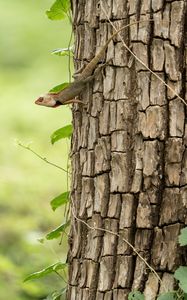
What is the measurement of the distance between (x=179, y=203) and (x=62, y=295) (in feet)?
2.19

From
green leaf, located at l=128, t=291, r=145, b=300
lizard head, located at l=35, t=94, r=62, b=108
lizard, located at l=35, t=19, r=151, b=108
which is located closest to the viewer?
green leaf, located at l=128, t=291, r=145, b=300

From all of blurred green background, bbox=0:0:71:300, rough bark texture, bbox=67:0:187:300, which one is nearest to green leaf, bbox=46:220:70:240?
rough bark texture, bbox=67:0:187:300

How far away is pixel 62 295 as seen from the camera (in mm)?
2719

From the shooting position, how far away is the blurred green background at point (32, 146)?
211 inches

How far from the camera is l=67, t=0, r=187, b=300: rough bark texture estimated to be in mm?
2291

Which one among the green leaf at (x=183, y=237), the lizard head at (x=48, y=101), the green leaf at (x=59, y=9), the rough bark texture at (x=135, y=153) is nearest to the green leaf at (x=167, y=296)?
the rough bark texture at (x=135, y=153)

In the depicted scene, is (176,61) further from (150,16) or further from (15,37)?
(15,37)

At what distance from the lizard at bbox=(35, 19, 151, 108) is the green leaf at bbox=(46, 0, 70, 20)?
350 mm

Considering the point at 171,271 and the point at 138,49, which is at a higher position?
the point at 138,49

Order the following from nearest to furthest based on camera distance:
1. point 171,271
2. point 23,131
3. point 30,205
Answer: point 171,271, point 30,205, point 23,131

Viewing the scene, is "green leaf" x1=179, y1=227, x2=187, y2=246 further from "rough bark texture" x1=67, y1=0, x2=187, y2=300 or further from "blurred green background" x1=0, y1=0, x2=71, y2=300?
"blurred green background" x1=0, y1=0, x2=71, y2=300

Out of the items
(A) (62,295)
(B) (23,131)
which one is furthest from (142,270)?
(B) (23,131)

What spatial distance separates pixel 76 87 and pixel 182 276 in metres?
0.70

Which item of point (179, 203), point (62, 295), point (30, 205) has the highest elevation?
point (179, 203)
